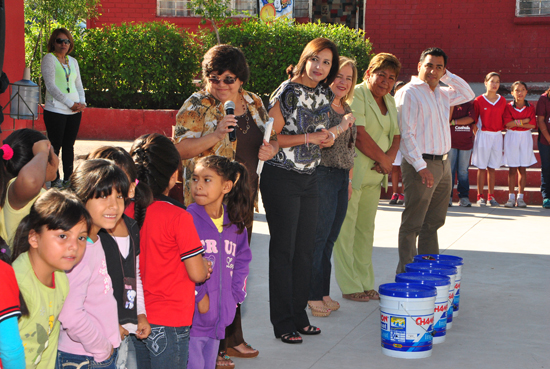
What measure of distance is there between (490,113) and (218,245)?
8.04m

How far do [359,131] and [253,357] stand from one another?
2.05m

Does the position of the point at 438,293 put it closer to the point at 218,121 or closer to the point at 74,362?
the point at 218,121

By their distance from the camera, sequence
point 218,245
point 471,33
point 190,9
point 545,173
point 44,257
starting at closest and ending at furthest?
point 44,257
point 218,245
point 545,173
point 471,33
point 190,9

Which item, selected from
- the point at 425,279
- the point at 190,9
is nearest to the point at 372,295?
the point at 425,279

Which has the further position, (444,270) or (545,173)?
(545,173)

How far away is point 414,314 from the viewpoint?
384 cm

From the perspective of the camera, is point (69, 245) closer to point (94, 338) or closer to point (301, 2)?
point (94, 338)

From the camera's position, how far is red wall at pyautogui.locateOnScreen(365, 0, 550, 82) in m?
13.9

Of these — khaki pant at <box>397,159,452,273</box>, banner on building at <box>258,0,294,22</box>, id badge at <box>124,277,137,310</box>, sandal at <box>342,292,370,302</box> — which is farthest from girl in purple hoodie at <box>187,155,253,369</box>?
banner on building at <box>258,0,294,22</box>

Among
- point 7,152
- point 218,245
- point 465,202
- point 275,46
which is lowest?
point 465,202

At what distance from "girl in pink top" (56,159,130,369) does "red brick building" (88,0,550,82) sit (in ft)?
42.0

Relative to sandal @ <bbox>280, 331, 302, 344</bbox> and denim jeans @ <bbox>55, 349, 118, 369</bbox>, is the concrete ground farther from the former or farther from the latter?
denim jeans @ <bbox>55, 349, 118, 369</bbox>

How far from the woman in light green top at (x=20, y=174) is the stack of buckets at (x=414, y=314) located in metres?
2.12

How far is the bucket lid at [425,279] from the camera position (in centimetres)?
411
